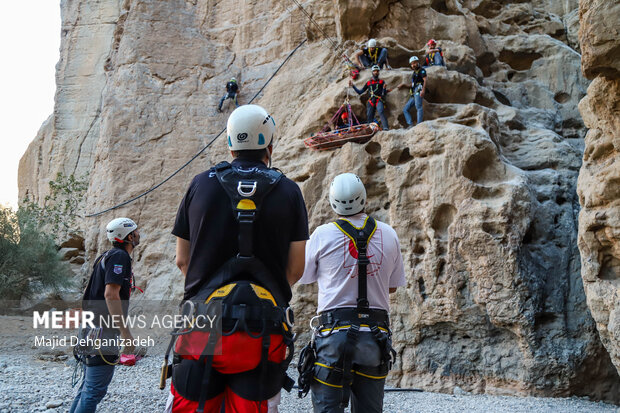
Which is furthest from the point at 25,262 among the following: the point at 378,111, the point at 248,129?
the point at 248,129

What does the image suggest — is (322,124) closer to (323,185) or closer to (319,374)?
(323,185)

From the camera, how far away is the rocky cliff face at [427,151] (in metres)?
6.32

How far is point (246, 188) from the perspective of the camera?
217 centimetres

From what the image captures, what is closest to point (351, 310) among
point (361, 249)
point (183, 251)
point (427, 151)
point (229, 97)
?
point (361, 249)

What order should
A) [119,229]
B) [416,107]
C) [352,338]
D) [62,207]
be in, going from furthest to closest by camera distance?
[62,207] → [416,107] → [119,229] → [352,338]

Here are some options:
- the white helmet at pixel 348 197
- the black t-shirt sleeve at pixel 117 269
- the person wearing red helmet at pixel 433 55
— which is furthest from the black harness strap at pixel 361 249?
the person wearing red helmet at pixel 433 55

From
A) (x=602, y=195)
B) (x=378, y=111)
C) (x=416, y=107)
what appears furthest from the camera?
(x=378, y=111)

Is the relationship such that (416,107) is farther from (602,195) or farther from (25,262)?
(25,262)

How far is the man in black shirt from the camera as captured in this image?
2047 mm

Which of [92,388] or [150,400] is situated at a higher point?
[92,388]

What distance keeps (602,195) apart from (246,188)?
4.29 meters

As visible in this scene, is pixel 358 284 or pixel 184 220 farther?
pixel 358 284

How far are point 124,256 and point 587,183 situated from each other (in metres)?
4.73

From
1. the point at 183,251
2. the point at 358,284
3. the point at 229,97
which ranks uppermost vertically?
the point at 229,97
